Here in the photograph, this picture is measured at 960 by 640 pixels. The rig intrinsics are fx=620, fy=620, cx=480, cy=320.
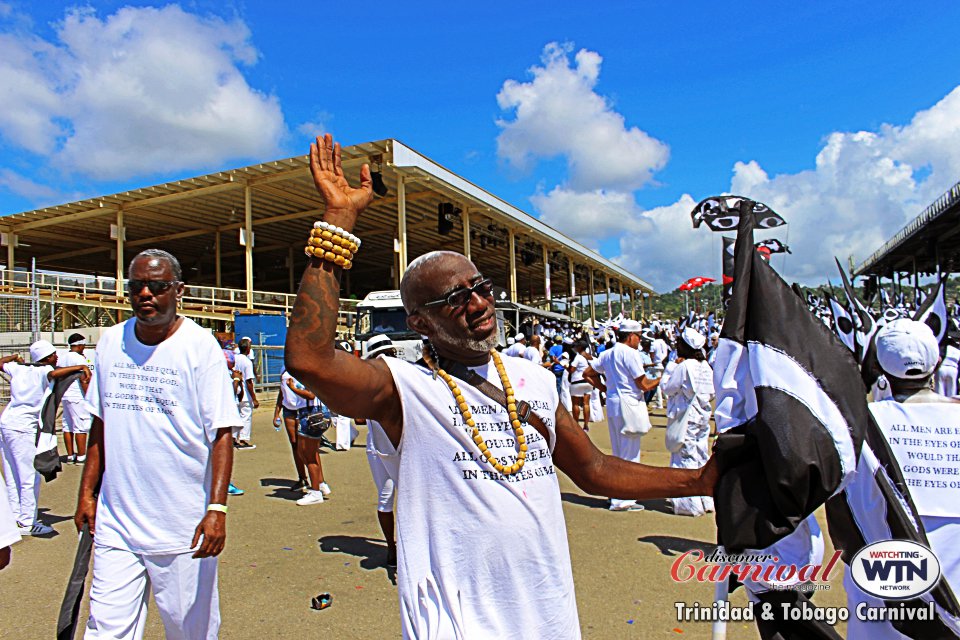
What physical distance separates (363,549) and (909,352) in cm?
457

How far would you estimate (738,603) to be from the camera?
173 inches

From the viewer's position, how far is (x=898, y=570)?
2.21 meters

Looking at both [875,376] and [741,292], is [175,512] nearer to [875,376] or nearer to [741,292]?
[741,292]

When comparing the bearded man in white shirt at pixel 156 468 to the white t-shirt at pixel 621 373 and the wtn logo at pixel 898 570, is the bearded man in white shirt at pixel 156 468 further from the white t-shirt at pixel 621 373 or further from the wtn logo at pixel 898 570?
the white t-shirt at pixel 621 373

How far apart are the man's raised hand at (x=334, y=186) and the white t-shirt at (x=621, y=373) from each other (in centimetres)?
557

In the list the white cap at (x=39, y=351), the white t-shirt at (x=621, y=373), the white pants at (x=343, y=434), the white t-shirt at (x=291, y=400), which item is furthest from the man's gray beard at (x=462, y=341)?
the white pants at (x=343, y=434)

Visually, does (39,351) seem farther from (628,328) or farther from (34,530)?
(628,328)

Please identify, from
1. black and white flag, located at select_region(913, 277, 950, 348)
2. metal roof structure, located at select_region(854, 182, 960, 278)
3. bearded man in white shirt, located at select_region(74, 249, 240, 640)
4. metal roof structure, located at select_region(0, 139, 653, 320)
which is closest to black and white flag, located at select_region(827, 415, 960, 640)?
black and white flag, located at select_region(913, 277, 950, 348)

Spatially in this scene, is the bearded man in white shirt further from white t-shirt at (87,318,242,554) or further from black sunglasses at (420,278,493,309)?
black sunglasses at (420,278,493,309)

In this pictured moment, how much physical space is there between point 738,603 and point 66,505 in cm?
729

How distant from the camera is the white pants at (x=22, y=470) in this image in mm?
6086

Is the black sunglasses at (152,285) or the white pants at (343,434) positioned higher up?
the black sunglasses at (152,285)

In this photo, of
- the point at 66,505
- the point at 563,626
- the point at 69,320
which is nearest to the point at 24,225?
the point at 69,320

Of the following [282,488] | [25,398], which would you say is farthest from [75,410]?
[282,488]
